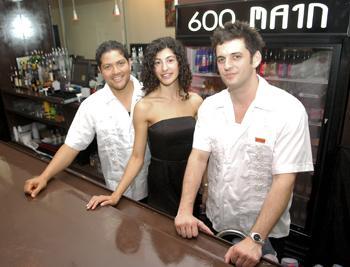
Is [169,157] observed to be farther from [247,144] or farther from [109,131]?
[247,144]

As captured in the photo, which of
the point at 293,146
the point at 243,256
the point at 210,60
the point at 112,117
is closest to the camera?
the point at 243,256

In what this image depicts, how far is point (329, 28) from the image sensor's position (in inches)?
74.3

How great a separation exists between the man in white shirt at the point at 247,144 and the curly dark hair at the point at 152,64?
0.40 m

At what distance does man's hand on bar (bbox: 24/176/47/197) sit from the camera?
49.9 inches

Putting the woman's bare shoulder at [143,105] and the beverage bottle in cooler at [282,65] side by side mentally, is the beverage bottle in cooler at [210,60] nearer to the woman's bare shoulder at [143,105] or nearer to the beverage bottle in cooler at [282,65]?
the beverage bottle in cooler at [282,65]

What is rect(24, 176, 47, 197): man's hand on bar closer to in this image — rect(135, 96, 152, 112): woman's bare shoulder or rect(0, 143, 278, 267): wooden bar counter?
rect(0, 143, 278, 267): wooden bar counter

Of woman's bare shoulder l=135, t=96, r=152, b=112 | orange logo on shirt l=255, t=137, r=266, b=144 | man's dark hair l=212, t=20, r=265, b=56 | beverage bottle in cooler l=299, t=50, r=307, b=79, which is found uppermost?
man's dark hair l=212, t=20, r=265, b=56

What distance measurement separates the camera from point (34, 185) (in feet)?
4.26

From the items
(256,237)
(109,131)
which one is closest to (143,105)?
(109,131)

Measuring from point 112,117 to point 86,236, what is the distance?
1.01m

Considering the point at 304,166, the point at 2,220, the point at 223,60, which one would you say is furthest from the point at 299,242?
the point at 2,220

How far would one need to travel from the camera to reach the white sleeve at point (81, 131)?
1.75 metres

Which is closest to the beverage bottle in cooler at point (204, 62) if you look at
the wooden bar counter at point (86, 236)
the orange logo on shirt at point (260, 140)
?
the orange logo on shirt at point (260, 140)

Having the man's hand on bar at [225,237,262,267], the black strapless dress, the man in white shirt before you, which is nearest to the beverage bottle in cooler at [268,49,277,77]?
the black strapless dress
